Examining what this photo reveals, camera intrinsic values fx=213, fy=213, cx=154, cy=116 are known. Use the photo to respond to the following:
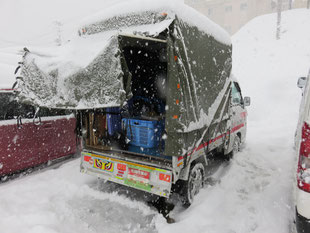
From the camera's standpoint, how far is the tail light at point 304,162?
2005mm

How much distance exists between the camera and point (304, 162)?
204cm

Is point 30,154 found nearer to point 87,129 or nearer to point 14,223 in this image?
point 87,129

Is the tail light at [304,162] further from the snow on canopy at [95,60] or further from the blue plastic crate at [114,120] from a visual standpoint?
the blue plastic crate at [114,120]

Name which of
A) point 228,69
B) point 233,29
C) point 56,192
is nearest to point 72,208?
point 56,192

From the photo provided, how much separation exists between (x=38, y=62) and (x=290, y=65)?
15335 millimetres

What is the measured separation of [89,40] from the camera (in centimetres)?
329

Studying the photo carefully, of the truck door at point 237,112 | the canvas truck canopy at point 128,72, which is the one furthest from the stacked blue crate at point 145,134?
the truck door at point 237,112

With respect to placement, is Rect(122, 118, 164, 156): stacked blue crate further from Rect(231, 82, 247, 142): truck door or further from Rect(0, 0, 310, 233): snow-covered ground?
Rect(231, 82, 247, 142): truck door

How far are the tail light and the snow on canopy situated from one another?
6.17 ft

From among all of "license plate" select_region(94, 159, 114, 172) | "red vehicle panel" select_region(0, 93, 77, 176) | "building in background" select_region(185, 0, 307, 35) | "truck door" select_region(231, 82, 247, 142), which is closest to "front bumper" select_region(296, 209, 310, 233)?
"license plate" select_region(94, 159, 114, 172)

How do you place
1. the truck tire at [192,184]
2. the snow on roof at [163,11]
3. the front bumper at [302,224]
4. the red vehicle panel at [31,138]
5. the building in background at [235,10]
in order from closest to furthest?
the front bumper at [302,224]
the snow on roof at [163,11]
the truck tire at [192,184]
the red vehicle panel at [31,138]
the building in background at [235,10]

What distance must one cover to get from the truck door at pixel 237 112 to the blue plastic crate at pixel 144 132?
212 centimetres

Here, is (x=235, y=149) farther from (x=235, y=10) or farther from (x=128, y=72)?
(x=235, y=10)

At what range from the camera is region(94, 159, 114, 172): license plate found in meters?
3.46
